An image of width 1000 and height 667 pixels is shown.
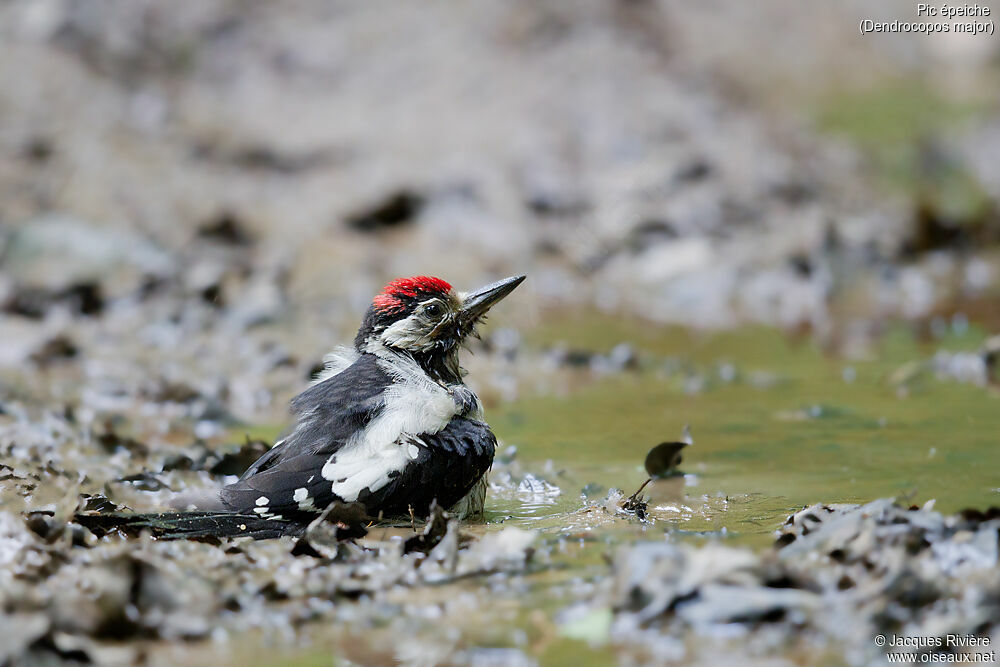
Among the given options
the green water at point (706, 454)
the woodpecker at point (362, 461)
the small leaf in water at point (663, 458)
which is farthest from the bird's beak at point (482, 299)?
the small leaf in water at point (663, 458)

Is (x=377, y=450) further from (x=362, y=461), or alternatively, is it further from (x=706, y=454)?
(x=706, y=454)

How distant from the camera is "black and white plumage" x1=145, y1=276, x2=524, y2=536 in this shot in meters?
3.41

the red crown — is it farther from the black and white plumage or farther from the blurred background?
the blurred background

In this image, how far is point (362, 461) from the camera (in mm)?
3479

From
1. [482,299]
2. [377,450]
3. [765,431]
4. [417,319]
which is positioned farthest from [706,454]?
[377,450]

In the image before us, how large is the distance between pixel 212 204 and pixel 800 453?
7351 mm

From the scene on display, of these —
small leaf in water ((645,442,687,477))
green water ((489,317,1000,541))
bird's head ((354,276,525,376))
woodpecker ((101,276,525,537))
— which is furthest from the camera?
bird's head ((354,276,525,376))

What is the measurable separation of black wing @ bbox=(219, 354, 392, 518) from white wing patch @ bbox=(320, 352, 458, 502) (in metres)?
0.04

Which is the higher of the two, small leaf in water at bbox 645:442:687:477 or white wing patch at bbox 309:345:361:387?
white wing patch at bbox 309:345:361:387

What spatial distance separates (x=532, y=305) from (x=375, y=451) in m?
5.29

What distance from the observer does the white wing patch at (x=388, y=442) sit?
3.43 m

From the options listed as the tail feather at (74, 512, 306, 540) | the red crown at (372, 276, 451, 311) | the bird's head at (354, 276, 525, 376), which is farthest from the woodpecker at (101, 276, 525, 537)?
the red crown at (372, 276, 451, 311)

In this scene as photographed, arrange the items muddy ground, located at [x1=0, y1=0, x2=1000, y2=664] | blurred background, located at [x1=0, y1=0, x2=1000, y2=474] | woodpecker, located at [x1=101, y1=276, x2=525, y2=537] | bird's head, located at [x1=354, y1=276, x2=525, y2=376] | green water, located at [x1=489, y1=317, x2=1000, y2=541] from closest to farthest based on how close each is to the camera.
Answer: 1. muddy ground, located at [x1=0, y1=0, x2=1000, y2=664]
2. woodpecker, located at [x1=101, y1=276, x2=525, y2=537]
3. green water, located at [x1=489, y1=317, x2=1000, y2=541]
4. bird's head, located at [x1=354, y1=276, x2=525, y2=376]
5. blurred background, located at [x1=0, y1=0, x2=1000, y2=474]

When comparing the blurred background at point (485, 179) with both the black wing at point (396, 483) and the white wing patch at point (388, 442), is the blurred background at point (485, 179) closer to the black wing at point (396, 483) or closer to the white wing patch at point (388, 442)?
the white wing patch at point (388, 442)
